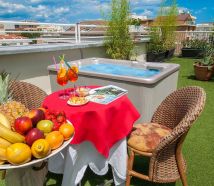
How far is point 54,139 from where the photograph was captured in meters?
1.25

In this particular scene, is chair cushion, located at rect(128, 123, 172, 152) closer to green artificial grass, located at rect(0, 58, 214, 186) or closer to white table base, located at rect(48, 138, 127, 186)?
white table base, located at rect(48, 138, 127, 186)

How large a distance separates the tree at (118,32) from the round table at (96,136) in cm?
441

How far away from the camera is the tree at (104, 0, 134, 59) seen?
6074 millimetres

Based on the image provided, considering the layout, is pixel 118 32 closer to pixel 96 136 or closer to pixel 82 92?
pixel 82 92

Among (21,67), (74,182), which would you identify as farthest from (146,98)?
(21,67)

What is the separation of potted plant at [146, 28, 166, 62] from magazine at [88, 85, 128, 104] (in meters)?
7.36

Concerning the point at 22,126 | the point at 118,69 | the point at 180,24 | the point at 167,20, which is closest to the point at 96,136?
the point at 22,126

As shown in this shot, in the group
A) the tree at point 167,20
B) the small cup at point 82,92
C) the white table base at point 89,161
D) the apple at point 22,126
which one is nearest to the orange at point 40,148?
the apple at point 22,126

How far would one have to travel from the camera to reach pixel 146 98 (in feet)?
10.1

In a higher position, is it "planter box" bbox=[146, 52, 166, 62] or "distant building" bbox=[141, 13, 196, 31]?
"distant building" bbox=[141, 13, 196, 31]

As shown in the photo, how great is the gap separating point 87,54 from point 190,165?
4.15 meters

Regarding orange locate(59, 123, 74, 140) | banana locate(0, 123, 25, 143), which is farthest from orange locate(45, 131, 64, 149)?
banana locate(0, 123, 25, 143)

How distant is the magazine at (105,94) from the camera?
2.03 meters

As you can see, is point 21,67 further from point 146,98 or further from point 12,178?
point 12,178
